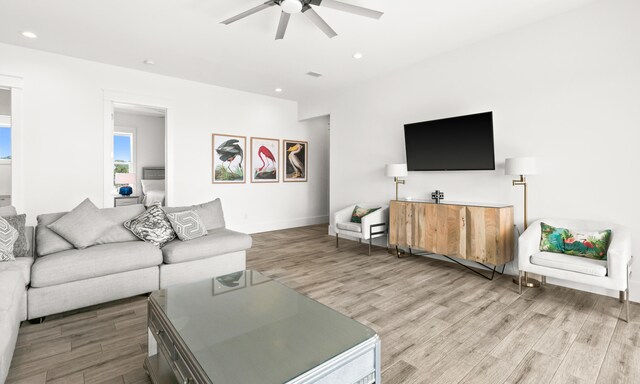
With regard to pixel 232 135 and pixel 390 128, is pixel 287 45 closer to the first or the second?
pixel 390 128

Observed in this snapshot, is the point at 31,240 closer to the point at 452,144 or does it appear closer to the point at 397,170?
the point at 397,170

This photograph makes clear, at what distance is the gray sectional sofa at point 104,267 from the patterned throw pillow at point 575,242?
3232 millimetres

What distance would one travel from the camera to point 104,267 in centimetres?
275

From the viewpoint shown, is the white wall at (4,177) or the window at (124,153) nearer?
the white wall at (4,177)

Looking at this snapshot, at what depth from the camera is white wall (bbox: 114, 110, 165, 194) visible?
755 centimetres

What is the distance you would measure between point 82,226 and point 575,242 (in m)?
4.77

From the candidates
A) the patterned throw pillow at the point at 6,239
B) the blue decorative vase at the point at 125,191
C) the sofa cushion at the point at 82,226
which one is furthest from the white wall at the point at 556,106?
the blue decorative vase at the point at 125,191

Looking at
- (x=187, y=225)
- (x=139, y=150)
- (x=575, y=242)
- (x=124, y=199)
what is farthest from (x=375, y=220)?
(x=139, y=150)

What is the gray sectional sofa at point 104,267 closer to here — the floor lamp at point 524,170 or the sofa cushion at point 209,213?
the sofa cushion at point 209,213

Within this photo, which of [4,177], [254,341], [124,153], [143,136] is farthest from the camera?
[143,136]

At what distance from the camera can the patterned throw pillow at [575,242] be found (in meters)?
2.91

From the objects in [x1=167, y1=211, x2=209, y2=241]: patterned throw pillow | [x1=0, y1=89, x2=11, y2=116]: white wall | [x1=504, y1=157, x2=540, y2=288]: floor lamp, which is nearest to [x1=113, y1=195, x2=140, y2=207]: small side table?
[x1=0, y1=89, x2=11, y2=116]: white wall

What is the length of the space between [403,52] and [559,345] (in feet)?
12.1

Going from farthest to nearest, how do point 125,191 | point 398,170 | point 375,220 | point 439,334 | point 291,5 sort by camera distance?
point 125,191 → point 375,220 → point 398,170 → point 291,5 → point 439,334
